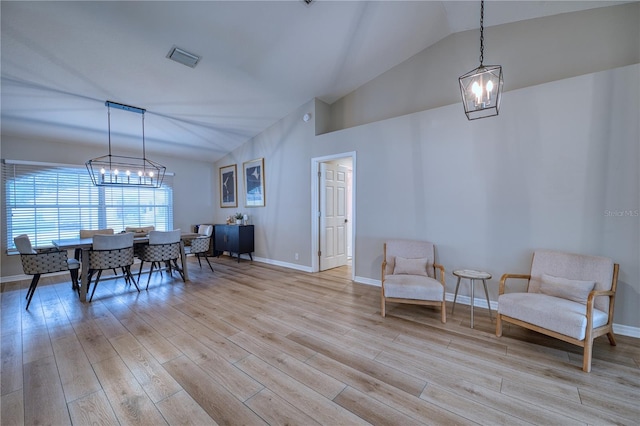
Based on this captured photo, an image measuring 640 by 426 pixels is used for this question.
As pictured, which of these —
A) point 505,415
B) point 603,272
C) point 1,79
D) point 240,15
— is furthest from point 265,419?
point 1,79

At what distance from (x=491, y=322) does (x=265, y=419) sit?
97.1 inches

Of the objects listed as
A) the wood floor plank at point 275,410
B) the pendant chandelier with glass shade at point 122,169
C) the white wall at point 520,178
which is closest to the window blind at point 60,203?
the pendant chandelier with glass shade at point 122,169

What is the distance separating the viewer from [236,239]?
5.64 metres

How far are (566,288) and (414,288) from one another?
4.33ft

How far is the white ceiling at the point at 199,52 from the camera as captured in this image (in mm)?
2559

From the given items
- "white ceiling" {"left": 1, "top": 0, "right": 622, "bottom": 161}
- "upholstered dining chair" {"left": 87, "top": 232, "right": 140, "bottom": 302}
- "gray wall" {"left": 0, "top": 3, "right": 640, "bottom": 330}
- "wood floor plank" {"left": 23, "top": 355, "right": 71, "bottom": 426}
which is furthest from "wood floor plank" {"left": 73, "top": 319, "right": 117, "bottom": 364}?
"gray wall" {"left": 0, "top": 3, "right": 640, "bottom": 330}

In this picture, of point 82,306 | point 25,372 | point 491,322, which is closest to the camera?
point 25,372

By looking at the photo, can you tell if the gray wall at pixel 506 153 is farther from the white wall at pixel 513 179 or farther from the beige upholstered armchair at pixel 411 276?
the beige upholstered armchair at pixel 411 276

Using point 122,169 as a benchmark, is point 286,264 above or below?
below

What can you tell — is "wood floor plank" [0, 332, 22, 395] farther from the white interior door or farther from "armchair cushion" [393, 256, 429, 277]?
the white interior door

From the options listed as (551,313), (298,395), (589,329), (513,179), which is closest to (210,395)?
(298,395)

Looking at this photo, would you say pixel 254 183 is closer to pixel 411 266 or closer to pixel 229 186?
pixel 229 186

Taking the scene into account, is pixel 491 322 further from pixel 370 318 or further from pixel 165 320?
pixel 165 320

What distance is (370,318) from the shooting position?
2.80 meters
